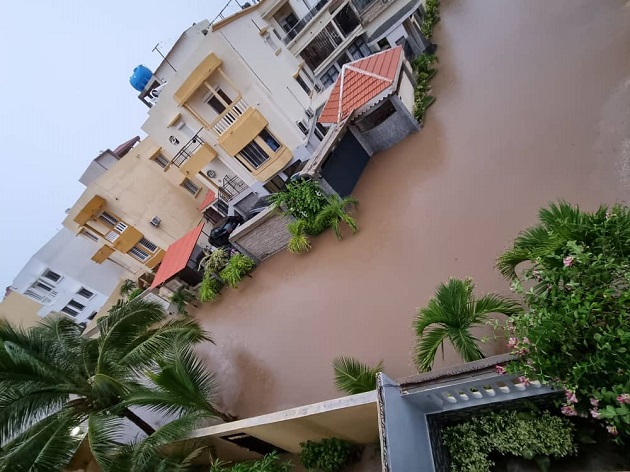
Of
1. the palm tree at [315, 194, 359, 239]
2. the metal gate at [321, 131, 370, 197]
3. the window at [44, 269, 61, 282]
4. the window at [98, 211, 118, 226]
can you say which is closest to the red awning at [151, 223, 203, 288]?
the palm tree at [315, 194, 359, 239]

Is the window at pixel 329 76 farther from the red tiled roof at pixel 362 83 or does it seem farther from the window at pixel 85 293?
the window at pixel 85 293

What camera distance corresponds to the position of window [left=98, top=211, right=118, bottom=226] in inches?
703

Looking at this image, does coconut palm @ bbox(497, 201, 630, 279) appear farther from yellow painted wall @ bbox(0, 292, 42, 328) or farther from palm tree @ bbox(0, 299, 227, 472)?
yellow painted wall @ bbox(0, 292, 42, 328)

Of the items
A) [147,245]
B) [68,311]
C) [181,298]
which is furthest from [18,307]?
[181,298]

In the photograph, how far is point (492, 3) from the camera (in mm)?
12094

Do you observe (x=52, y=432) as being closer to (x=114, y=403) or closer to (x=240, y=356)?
(x=114, y=403)

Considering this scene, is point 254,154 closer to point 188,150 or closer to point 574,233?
point 188,150

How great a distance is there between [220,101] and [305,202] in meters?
6.21

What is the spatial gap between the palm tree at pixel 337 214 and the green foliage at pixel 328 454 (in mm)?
4919

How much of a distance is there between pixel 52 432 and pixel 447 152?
9.57m

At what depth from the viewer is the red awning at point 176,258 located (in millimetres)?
11930

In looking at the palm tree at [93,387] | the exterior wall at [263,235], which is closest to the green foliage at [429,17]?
the exterior wall at [263,235]

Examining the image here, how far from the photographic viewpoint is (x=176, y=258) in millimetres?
12547

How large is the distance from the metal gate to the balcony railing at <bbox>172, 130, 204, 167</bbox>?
699cm
